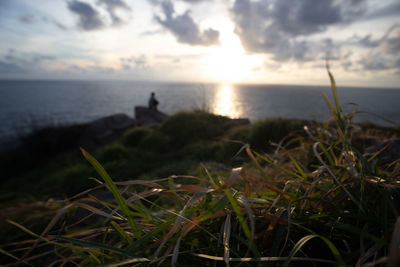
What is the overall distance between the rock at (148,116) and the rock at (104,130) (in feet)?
2.58

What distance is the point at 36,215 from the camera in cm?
227

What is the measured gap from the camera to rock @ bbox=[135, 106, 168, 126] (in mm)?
15430

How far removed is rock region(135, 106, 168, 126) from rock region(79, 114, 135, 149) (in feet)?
2.58

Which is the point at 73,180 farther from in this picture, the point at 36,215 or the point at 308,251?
the point at 308,251

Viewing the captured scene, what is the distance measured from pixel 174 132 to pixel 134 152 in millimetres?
1677

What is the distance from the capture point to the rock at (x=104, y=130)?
521 inches

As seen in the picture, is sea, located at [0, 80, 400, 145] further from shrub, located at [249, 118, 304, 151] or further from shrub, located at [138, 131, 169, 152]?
shrub, located at [138, 131, 169, 152]

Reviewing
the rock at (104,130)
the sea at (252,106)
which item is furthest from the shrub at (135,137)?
the rock at (104,130)

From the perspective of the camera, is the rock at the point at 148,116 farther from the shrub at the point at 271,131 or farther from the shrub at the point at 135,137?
the shrub at the point at 271,131

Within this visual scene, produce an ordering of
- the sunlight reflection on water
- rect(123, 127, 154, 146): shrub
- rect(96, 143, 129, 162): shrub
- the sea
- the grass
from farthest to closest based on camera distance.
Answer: rect(123, 127, 154, 146): shrub, rect(96, 143, 129, 162): shrub, the sea, the sunlight reflection on water, the grass

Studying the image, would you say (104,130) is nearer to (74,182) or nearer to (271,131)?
(74,182)

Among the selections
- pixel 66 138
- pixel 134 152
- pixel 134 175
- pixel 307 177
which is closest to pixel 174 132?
pixel 134 152

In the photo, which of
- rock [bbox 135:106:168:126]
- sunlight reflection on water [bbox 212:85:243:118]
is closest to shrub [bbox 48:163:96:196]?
sunlight reflection on water [bbox 212:85:243:118]

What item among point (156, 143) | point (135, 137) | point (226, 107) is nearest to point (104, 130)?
point (135, 137)
